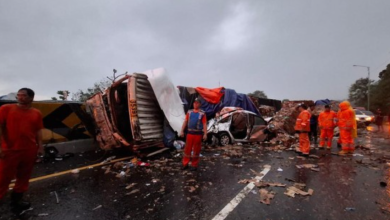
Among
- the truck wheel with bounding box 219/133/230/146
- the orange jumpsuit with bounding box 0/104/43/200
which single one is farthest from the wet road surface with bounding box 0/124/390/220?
the truck wheel with bounding box 219/133/230/146

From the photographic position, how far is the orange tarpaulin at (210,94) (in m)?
12.8

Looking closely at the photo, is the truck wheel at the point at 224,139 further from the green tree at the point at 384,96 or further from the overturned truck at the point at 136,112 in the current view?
the green tree at the point at 384,96

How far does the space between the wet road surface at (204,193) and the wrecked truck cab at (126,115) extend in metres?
0.98

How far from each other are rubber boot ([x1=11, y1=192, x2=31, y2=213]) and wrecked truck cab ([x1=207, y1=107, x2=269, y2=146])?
6.46 m

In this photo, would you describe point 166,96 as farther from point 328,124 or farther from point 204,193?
point 328,124

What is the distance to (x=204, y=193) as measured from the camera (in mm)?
3770

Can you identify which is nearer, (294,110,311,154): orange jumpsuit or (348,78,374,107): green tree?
(294,110,311,154): orange jumpsuit

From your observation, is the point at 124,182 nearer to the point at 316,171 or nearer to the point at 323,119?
the point at 316,171

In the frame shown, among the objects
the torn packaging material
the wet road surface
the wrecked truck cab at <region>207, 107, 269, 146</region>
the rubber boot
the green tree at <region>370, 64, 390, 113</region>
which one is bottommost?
the wet road surface

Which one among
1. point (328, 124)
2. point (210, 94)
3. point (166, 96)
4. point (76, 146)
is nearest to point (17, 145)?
point (76, 146)

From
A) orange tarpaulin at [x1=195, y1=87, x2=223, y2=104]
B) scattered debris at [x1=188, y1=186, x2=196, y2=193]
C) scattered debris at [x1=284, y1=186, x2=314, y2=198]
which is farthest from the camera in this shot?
orange tarpaulin at [x1=195, y1=87, x2=223, y2=104]

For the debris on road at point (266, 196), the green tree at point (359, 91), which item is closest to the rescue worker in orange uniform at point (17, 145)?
the debris on road at point (266, 196)

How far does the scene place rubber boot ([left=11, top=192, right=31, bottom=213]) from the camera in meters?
3.09

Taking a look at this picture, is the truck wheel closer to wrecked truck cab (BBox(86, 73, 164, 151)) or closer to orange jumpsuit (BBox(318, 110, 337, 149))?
wrecked truck cab (BBox(86, 73, 164, 151))
